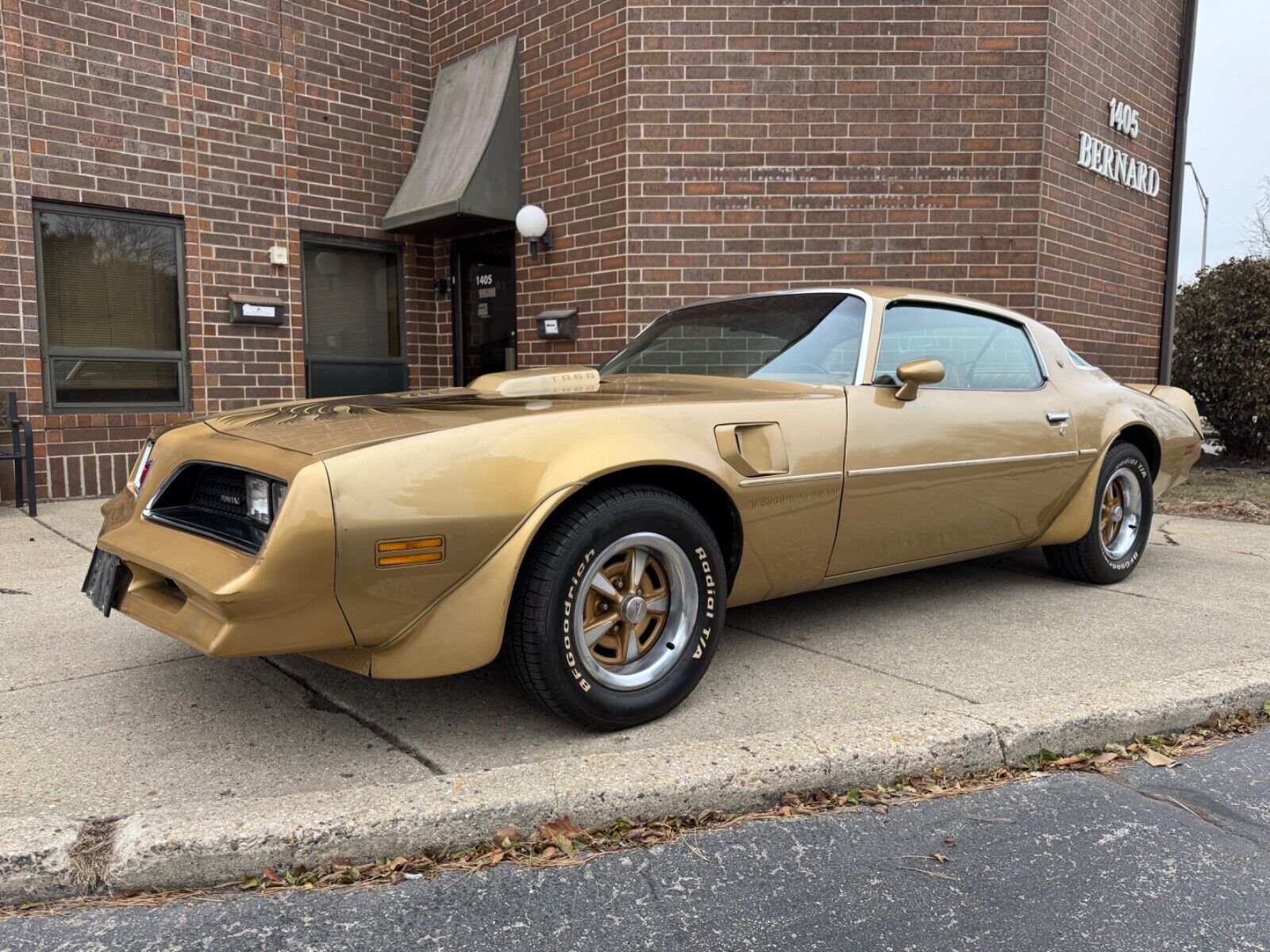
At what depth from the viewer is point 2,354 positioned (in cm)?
715

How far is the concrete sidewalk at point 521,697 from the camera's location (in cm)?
258

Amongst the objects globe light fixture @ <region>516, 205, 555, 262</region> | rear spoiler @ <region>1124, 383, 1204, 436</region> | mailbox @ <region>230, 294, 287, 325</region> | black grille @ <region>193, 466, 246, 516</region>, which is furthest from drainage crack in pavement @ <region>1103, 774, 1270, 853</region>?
mailbox @ <region>230, 294, 287, 325</region>

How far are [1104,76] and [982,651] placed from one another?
7.01 meters

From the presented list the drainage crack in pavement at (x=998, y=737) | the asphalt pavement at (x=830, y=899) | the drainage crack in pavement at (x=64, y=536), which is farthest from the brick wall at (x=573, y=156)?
the asphalt pavement at (x=830, y=899)

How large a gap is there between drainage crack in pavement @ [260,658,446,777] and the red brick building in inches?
194

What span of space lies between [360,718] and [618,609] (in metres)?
0.89

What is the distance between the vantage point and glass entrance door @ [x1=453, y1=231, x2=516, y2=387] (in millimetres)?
9023

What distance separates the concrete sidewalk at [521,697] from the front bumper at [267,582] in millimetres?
386

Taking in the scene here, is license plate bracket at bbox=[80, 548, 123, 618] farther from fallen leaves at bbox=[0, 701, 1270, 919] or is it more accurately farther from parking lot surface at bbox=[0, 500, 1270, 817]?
fallen leaves at bbox=[0, 701, 1270, 919]

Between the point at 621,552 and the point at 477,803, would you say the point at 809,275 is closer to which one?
the point at 621,552

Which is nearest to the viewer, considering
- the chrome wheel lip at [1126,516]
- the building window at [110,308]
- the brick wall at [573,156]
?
the chrome wheel lip at [1126,516]

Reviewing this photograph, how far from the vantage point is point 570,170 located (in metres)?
8.10

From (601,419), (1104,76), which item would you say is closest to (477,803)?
(601,419)

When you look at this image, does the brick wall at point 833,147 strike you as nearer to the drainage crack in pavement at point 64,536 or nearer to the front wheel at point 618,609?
the drainage crack in pavement at point 64,536
